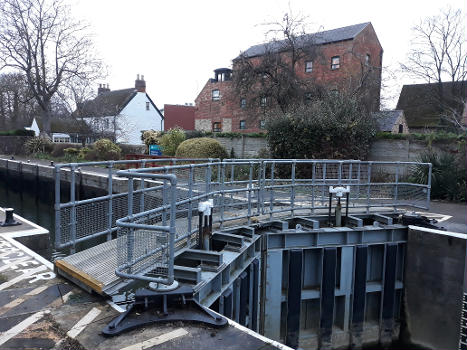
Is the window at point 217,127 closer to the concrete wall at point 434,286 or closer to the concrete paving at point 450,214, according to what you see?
the concrete paving at point 450,214

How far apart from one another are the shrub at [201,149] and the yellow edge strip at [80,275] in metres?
13.2

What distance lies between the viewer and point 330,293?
8664mm

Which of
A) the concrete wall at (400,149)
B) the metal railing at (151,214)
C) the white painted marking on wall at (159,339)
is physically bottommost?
the white painted marking on wall at (159,339)

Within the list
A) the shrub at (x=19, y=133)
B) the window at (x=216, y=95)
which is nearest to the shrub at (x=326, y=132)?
the window at (x=216, y=95)

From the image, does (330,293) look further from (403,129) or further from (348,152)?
(403,129)

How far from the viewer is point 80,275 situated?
510 cm

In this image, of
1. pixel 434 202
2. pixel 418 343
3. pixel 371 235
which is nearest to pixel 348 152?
pixel 434 202

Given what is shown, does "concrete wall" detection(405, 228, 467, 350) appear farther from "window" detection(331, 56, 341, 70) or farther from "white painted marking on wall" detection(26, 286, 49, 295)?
"window" detection(331, 56, 341, 70)

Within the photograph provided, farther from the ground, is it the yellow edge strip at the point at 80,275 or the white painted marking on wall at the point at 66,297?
the yellow edge strip at the point at 80,275

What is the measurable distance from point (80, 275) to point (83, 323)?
1.10 m

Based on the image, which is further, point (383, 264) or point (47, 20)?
point (47, 20)

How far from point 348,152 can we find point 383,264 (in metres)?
7.93

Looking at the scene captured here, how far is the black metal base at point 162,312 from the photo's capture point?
394 centimetres

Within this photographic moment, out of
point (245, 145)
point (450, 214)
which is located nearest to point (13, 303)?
point (450, 214)
